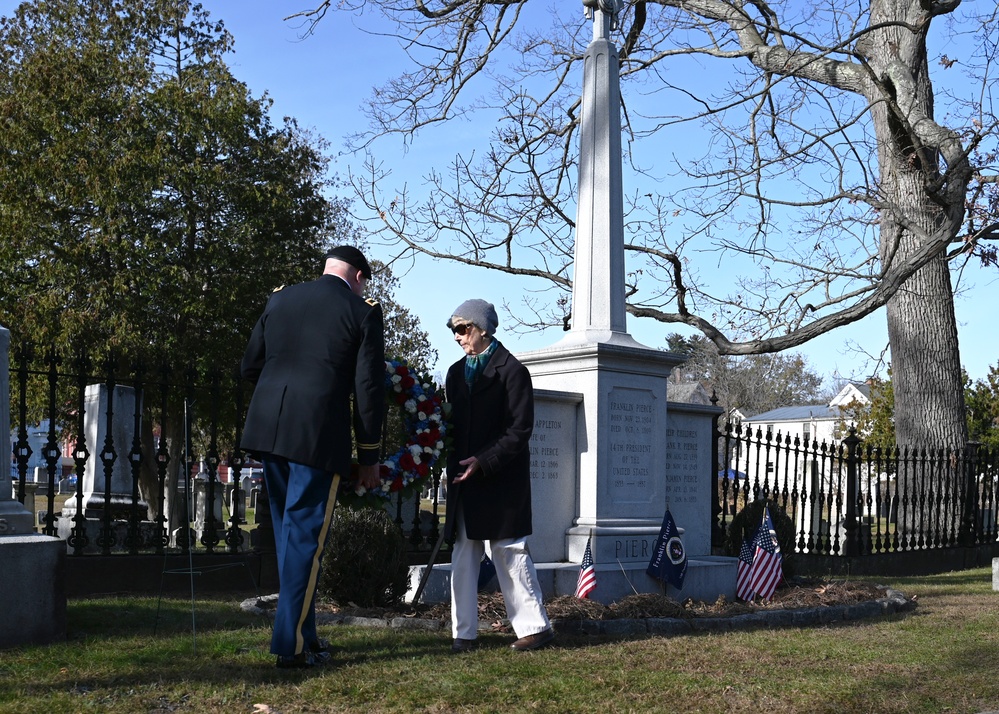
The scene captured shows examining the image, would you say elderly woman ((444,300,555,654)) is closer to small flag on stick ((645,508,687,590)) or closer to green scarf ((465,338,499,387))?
green scarf ((465,338,499,387))

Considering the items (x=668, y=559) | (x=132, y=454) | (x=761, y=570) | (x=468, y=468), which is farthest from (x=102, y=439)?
(x=468, y=468)

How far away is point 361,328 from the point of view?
17.4ft

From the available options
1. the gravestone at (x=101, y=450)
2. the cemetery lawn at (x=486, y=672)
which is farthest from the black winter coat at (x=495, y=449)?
the gravestone at (x=101, y=450)

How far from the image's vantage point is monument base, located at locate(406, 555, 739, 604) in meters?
7.61

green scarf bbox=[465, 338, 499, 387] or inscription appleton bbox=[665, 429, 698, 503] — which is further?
inscription appleton bbox=[665, 429, 698, 503]

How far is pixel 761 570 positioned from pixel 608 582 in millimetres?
1613

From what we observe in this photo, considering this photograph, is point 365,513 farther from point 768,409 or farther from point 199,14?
point 768,409

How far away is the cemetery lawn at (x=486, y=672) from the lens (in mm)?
4633

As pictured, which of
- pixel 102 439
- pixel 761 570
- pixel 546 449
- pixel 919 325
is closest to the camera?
pixel 546 449

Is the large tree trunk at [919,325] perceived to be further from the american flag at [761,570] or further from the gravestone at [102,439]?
the gravestone at [102,439]

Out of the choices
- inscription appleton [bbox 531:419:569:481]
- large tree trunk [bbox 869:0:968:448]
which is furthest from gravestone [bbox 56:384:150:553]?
large tree trunk [bbox 869:0:968:448]

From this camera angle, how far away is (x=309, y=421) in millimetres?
5176

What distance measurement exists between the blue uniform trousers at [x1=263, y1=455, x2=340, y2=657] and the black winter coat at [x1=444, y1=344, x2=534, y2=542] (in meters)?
1.02

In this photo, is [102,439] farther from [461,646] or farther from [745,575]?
[461,646]
